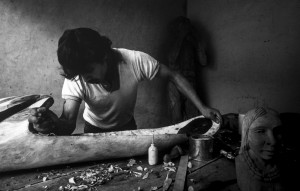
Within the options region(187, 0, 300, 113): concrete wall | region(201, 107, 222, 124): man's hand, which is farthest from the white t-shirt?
region(187, 0, 300, 113): concrete wall

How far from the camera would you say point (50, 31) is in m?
3.20

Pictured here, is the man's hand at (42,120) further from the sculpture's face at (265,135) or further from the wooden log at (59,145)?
the sculpture's face at (265,135)

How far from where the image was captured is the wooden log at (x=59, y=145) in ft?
5.38

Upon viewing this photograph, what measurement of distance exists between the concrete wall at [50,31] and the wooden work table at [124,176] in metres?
1.79

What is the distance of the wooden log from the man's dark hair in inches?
19.8

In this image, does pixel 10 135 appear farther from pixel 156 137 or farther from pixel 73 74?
pixel 156 137

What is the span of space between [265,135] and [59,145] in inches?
54.4

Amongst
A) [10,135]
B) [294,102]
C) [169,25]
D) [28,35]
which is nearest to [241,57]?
[294,102]

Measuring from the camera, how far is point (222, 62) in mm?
4121

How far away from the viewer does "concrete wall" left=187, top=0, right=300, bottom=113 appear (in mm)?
3168

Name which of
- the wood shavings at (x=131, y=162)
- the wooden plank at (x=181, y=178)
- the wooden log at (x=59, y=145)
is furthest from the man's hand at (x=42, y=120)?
the wooden plank at (x=181, y=178)

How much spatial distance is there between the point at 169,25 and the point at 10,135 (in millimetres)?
3450

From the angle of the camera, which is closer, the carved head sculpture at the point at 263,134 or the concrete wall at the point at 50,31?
the carved head sculpture at the point at 263,134

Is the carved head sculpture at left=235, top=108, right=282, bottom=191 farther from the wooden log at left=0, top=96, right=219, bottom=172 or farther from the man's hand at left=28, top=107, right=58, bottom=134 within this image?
the man's hand at left=28, top=107, right=58, bottom=134
